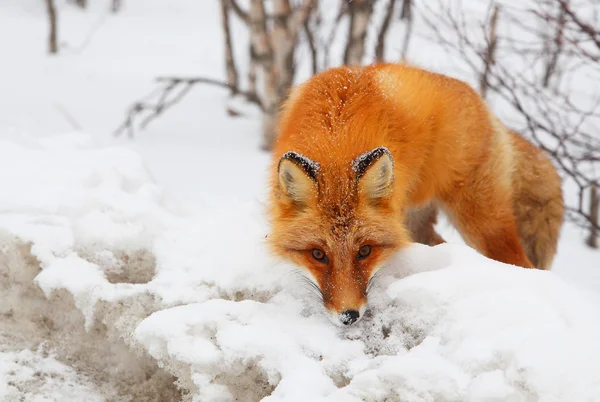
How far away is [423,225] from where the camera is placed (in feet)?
14.6

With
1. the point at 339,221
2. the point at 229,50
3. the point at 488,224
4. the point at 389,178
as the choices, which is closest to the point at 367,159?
the point at 389,178

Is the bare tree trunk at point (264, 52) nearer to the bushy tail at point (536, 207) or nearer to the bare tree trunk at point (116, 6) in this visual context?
the bushy tail at point (536, 207)

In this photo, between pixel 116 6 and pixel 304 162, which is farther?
pixel 116 6

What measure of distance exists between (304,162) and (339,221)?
1.07 feet

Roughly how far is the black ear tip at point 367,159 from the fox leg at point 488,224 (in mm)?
1206

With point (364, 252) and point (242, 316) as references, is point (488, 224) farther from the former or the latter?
point (242, 316)

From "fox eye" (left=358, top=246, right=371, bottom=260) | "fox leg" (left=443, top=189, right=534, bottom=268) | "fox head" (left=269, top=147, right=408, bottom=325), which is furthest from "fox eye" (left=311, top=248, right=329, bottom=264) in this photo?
"fox leg" (left=443, top=189, right=534, bottom=268)

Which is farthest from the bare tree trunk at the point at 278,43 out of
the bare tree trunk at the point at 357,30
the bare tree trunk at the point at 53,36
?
the bare tree trunk at the point at 53,36

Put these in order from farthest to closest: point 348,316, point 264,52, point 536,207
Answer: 1. point 264,52
2. point 536,207
3. point 348,316

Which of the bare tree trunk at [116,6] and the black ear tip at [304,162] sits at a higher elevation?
the black ear tip at [304,162]

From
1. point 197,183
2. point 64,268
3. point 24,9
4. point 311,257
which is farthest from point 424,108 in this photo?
point 24,9

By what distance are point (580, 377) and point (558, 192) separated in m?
2.70

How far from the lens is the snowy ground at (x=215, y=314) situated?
2.04m

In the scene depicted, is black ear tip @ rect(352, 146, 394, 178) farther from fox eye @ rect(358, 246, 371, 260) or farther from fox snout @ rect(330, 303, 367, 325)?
fox snout @ rect(330, 303, 367, 325)
